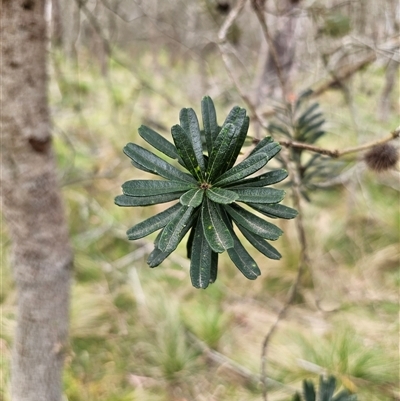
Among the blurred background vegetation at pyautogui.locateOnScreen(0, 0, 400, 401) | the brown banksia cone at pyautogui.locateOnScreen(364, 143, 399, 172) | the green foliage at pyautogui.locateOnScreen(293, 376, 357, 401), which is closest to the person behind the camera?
the green foliage at pyautogui.locateOnScreen(293, 376, 357, 401)

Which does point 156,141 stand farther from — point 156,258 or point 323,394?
point 323,394

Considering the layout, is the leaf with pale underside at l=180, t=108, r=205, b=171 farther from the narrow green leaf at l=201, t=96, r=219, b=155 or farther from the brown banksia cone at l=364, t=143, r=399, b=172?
the brown banksia cone at l=364, t=143, r=399, b=172

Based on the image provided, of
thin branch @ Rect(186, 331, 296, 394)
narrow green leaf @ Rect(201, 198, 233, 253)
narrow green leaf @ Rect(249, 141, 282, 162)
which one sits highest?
narrow green leaf @ Rect(249, 141, 282, 162)

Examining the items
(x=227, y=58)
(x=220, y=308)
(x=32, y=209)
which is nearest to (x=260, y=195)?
(x=227, y=58)

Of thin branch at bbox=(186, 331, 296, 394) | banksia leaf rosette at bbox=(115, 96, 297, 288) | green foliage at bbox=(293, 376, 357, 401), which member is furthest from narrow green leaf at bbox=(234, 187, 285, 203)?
thin branch at bbox=(186, 331, 296, 394)

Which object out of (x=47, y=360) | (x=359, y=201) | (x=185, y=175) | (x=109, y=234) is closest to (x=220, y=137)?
(x=185, y=175)

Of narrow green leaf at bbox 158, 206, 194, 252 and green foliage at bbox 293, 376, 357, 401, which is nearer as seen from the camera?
narrow green leaf at bbox 158, 206, 194, 252

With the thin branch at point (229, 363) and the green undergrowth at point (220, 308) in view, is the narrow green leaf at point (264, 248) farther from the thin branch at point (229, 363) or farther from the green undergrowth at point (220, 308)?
the thin branch at point (229, 363)
